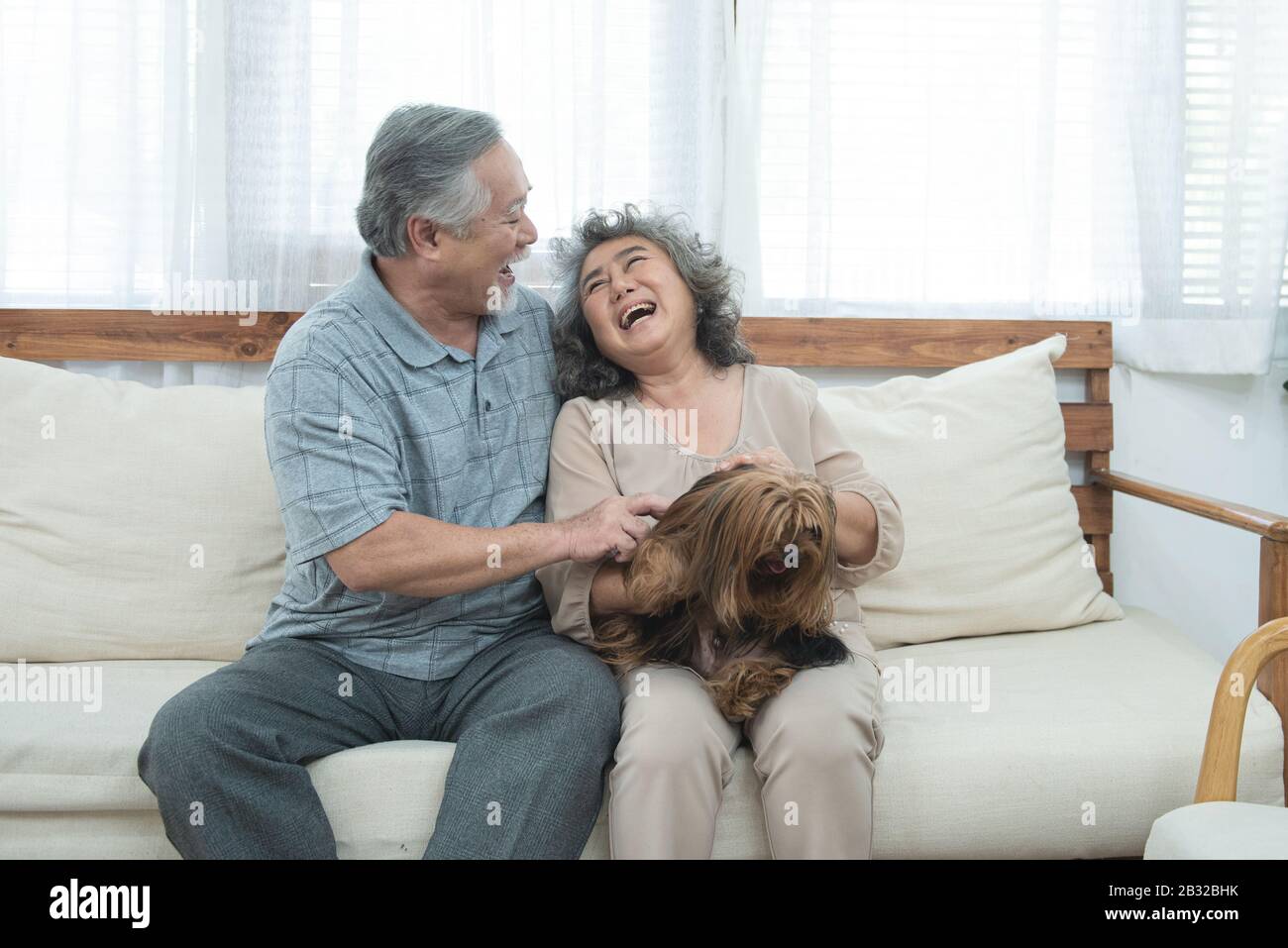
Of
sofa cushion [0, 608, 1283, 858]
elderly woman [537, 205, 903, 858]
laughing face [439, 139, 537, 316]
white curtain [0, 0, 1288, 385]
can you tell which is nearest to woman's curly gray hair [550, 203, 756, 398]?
elderly woman [537, 205, 903, 858]

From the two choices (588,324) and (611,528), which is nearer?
(611,528)

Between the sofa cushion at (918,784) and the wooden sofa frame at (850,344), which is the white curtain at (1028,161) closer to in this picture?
the wooden sofa frame at (850,344)

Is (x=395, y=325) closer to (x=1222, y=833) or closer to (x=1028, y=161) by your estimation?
(x=1222, y=833)

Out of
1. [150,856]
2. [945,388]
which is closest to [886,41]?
[945,388]

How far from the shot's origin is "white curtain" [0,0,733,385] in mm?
2463

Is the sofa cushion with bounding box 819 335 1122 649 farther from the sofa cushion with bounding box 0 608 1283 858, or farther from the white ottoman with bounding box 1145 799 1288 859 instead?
the white ottoman with bounding box 1145 799 1288 859

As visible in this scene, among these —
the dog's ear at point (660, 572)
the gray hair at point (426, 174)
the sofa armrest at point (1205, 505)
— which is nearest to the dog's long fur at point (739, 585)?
the dog's ear at point (660, 572)

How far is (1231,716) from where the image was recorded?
4.96 ft

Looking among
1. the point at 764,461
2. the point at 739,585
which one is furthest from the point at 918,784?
the point at 764,461

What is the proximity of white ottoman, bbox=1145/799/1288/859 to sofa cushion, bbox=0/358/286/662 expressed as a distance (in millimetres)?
1631

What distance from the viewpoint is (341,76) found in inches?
96.5

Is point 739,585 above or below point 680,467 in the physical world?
below

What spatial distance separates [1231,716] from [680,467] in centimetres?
91

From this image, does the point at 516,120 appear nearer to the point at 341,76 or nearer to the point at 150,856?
the point at 341,76
